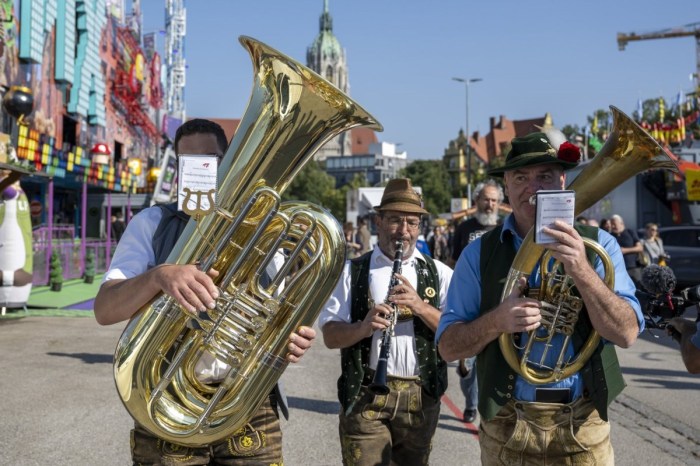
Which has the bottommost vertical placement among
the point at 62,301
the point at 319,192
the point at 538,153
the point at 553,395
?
the point at 62,301

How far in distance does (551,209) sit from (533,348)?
0.63 m

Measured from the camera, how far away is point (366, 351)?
11.5 feet

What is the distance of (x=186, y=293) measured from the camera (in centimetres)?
227

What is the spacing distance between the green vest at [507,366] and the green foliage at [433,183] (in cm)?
7991

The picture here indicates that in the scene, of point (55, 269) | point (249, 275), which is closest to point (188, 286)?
point (249, 275)

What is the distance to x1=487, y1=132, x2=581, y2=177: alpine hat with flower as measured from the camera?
2.59 metres

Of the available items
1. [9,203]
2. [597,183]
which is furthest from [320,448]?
[9,203]

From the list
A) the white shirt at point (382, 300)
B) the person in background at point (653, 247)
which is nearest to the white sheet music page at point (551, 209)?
the white shirt at point (382, 300)

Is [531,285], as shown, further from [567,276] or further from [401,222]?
[401,222]

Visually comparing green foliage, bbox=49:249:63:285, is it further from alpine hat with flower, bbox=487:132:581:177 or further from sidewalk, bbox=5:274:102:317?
alpine hat with flower, bbox=487:132:581:177

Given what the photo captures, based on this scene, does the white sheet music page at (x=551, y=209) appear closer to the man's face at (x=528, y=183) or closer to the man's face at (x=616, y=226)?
the man's face at (x=528, y=183)

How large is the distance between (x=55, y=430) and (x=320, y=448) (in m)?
2.04

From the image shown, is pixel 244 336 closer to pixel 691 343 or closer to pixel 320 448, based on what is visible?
pixel 691 343

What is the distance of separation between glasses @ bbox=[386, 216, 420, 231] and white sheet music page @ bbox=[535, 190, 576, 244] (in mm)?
1515
